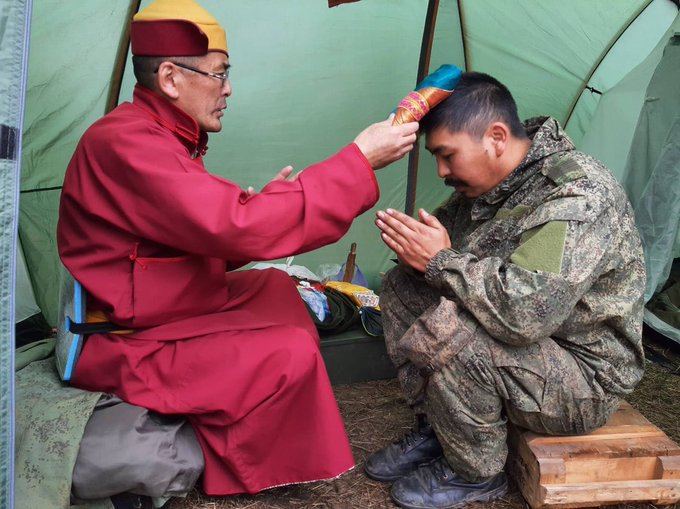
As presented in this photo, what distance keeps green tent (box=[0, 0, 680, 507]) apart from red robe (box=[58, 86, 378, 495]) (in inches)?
59.0

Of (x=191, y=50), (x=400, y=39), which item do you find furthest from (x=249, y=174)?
(x=191, y=50)

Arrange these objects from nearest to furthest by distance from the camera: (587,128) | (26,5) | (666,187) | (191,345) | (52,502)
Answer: (26,5)
(52,502)
(191,345)
(666,187)
(587,128)

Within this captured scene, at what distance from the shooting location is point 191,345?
2496 millimetres

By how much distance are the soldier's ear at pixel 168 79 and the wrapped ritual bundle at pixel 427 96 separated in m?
0.85

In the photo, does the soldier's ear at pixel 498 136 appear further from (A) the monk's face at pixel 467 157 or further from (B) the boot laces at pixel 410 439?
(B) the boot laces at pixel 410 439

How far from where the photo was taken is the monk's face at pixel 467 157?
8.84ft

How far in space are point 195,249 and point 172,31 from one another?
0.84 metres

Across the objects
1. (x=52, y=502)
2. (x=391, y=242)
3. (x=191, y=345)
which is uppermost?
(x=391, y=242)

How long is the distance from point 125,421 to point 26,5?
1368mm

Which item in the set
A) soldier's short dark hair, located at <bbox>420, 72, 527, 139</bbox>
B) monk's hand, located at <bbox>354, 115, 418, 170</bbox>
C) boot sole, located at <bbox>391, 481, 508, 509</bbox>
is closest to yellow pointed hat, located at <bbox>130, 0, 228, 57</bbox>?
monk's hand, located at <bbox>354, 115, 418, 170</bbox>

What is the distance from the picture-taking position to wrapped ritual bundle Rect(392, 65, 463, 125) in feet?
8.51

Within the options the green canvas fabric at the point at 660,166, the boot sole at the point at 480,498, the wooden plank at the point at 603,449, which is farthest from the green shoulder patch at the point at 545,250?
the green canvas fabric at the point at 660,166

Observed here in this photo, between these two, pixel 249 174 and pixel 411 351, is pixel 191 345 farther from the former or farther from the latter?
pixel 249 174

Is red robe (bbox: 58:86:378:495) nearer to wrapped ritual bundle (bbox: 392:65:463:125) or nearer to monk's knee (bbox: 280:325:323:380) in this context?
monk's knee (bbox: 280:325:323:380)
